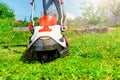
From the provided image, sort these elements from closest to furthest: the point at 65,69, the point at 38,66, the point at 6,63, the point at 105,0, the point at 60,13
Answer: the point at 65,69 < the point at 38,66 < the point at 6,63 < the point at 60,13 < the point at 105,0

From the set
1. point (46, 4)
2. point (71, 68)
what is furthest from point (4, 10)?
point (71, 68)

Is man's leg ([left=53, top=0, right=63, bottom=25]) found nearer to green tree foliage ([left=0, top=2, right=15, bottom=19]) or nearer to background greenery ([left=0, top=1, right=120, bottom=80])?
background greenery ([left=0, top=1, right=120, bottom=80])

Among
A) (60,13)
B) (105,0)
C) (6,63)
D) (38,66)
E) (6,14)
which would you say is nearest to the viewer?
(38,66)

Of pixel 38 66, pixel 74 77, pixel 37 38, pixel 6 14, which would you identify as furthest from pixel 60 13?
pixel 6 14

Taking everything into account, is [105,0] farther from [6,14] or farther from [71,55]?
[71,55]

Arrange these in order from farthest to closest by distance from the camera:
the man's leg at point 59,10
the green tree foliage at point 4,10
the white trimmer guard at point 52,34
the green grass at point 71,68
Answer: the green tree foliage at point 4,10 → the man's leg at point 59,10 → the white trimmer guard at point 52,34 → the green grass at point 71,68

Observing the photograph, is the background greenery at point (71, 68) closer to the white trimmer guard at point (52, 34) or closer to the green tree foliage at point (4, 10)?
the white trimmer guard at point (52, 34)

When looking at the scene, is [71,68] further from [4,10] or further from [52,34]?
[4,10]

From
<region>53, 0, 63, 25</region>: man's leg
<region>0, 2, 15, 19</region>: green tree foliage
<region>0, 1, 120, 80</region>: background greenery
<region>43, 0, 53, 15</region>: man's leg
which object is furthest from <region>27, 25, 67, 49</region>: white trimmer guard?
<region>0, 2, 15, 19</region>: green tree foliage

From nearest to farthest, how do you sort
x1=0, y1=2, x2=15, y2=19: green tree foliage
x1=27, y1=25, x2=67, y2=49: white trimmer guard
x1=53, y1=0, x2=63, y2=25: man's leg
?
x1=27, y1=25, x2=67, y2=49: white trimmer guard < x1=53, y1=0, x2=63, y2=25: man's leg < x1=0, y1=2, x2=15, y2=19: green tree foliage

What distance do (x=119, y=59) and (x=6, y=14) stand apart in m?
29.6

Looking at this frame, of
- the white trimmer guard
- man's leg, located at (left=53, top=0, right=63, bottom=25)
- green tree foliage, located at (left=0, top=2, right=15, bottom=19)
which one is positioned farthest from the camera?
green tree foliage, located at (left=0, top=2, right=15, bottom=19)

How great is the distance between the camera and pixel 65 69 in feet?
23.1

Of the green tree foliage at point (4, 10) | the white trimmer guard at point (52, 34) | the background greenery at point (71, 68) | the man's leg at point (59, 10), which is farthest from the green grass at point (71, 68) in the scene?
the green tree foliage at point (4, 10)
